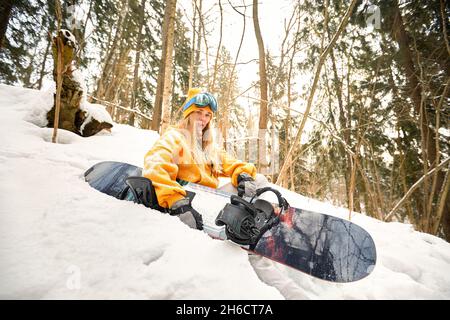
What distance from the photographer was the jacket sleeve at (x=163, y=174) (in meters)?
1.38

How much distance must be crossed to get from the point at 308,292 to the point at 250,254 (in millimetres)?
407

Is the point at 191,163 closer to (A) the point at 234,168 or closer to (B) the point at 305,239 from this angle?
(A) the point at 234,168

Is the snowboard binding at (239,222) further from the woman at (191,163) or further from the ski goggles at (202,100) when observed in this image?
the ski goggles at (202,100)

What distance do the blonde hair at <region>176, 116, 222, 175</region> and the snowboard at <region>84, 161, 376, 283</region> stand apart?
1.13ft

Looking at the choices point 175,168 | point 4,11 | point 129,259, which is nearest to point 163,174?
point 175,168

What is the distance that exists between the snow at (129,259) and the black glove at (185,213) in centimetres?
8

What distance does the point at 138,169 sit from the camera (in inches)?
88.6

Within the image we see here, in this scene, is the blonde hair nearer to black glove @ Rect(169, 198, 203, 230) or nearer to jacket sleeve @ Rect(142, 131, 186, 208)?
jacket sleeve @ Rect(142, 131, 186, 208)

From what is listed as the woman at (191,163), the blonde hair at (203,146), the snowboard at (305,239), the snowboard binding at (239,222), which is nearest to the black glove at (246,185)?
the woman at (191,163)

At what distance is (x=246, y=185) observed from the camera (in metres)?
2.05

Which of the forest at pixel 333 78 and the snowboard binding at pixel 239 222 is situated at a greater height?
the forest at pixel 333 78

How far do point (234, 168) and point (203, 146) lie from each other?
1.39 feet

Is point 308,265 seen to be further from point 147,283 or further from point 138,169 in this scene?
point 138,169
